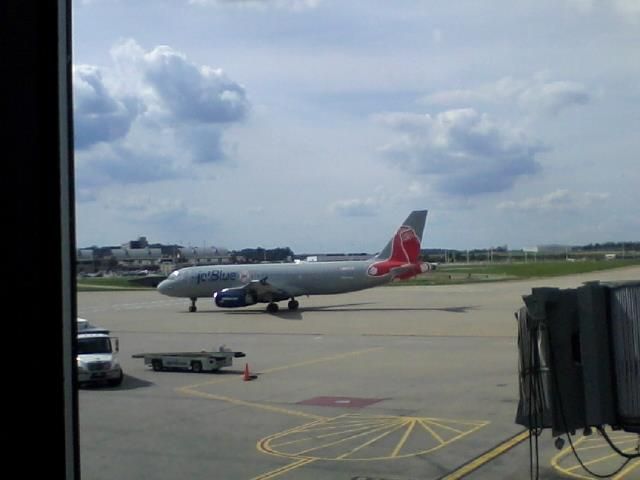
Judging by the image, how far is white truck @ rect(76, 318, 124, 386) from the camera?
26.5m

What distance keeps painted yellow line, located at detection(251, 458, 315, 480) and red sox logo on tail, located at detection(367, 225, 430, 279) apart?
46069 millimetres

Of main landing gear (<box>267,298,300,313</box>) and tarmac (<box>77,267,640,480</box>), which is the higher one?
main landing gear (<box>267,298,300,313</box>)

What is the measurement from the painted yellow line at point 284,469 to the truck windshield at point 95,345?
13.9 metres

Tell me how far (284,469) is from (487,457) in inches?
148

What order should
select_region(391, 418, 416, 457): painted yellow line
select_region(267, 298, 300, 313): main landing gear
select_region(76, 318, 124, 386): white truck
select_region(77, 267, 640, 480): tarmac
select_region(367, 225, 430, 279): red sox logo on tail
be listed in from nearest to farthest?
select_region(77, 267, 640, 480): tarmac
select_region(391, 418, 416, 457): painted yellow line
select_region(76, 318, 124, 386): white truck
select_region(367, 225, 430, 279): red sox logo on tail
select_region(267, 298, 300, 313): main landing gear

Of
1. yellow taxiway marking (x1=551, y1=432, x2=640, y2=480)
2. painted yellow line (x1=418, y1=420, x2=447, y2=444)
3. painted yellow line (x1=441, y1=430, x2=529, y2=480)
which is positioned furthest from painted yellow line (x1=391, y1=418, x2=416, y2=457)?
yellow taxiway marking (x1=551, y1=432, x2=640, y2=480)

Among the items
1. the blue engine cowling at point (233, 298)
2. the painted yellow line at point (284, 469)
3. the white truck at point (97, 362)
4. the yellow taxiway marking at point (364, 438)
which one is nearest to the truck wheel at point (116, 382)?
the white truck at point (97, 362)

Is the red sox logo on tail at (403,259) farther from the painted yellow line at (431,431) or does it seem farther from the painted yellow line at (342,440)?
the painted yellow line at (342,440)

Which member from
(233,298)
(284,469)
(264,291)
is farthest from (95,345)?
(264,291)

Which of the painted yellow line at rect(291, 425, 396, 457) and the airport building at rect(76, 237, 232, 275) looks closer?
the painted yellow line at rect(291, 425, 396, 457)

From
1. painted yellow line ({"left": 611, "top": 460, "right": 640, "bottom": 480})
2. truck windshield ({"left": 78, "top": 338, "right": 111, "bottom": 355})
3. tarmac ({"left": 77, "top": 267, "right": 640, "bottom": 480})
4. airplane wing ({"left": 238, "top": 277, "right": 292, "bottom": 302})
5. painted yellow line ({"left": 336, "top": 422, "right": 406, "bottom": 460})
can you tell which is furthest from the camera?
airplane wing ({"left": 238, "top": 277, "right": 292, "bottom": 302})

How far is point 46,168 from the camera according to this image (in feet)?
15.5

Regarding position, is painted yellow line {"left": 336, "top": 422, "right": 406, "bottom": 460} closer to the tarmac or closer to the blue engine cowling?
the tarmac

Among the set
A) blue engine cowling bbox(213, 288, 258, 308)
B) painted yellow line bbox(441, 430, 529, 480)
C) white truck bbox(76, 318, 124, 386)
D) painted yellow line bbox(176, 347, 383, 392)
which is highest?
blue engine cowling bbox(213, 288, 258, 308)
